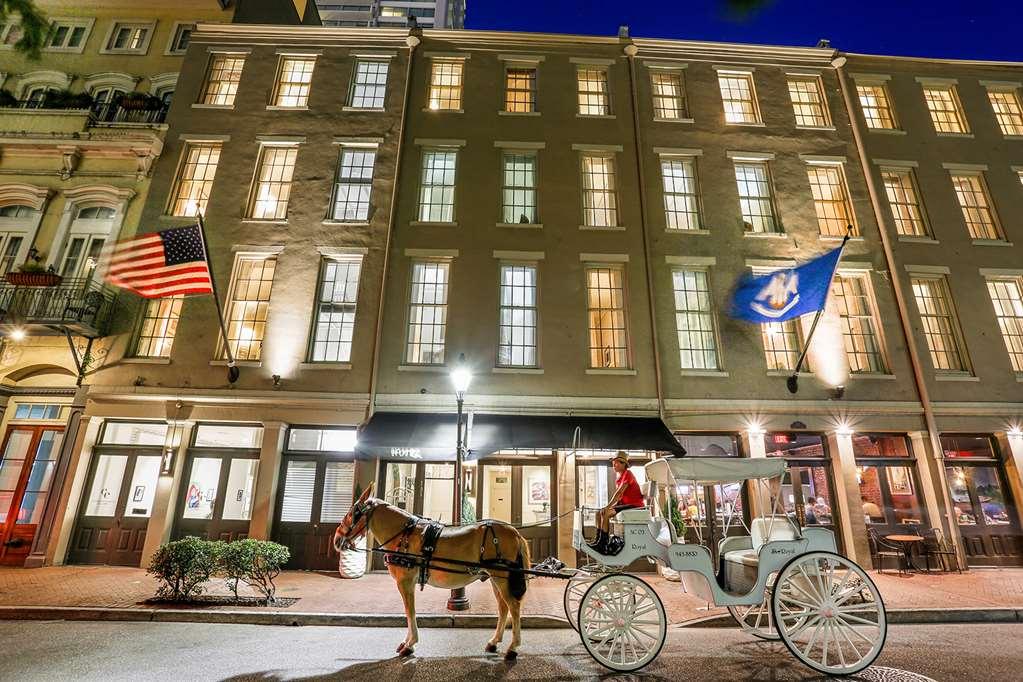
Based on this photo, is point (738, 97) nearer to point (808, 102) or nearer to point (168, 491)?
point (808, 102)

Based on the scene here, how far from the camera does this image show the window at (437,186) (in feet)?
44.4

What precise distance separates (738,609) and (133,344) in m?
14.8

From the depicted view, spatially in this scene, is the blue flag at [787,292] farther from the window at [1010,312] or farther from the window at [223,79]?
the window at [223,79]

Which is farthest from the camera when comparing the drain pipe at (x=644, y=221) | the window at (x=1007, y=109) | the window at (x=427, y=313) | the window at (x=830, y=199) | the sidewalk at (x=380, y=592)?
the window at (x=1007, y=109)

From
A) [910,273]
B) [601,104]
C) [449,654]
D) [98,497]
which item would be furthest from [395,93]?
[910,273]

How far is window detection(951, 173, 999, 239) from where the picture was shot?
13.8 metres

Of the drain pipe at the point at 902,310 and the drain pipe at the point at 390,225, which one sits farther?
the drain pipe at the point at 390,225

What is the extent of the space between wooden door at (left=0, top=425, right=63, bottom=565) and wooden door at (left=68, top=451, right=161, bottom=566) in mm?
960

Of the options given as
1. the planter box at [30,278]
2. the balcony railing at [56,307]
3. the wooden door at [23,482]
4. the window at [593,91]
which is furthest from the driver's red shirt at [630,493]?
the planter box at [30,278]

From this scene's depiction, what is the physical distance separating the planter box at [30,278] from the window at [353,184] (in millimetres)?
6960

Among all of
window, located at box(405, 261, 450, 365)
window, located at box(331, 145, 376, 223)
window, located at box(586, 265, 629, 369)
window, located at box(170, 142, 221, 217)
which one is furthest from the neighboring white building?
window, located at box(586, 265, 629, 369)

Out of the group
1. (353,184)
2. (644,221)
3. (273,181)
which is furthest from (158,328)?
(644,221)

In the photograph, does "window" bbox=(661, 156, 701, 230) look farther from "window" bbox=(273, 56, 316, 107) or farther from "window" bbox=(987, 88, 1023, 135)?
"window" bbox=(273, 56, 316, 107)

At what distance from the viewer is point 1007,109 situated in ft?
50.4
